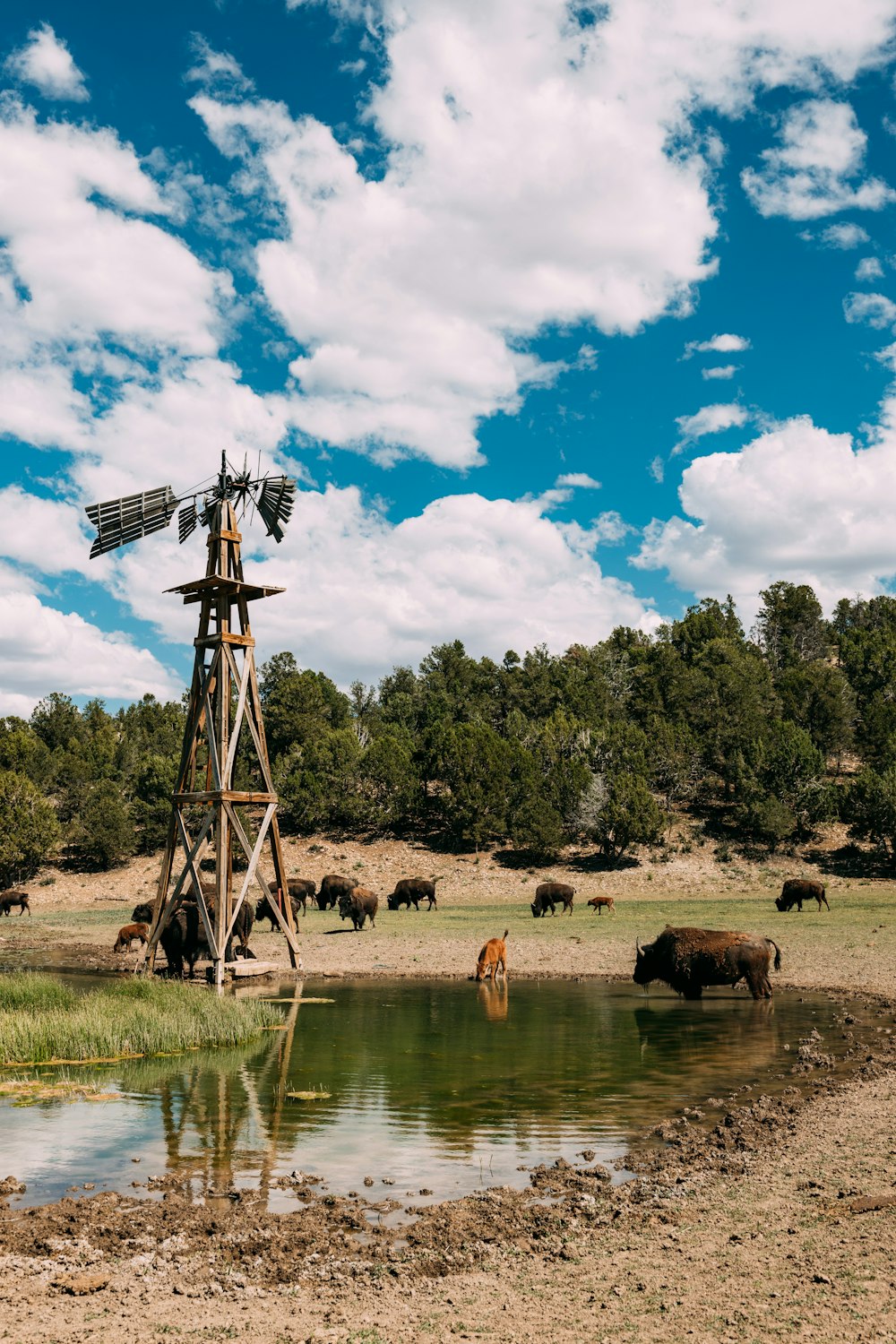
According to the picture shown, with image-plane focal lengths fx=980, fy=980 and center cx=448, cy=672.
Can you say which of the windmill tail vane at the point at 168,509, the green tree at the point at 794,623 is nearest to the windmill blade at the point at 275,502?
the windmill tail vane at the point at 168,509

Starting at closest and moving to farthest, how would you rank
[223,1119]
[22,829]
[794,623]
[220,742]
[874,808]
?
[223,1119]
[220,742]
[874,808]
[22,829]
[794,623]

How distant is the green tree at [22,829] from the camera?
67.7m

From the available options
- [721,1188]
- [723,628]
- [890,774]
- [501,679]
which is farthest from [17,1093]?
[723,628]

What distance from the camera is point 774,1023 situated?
20219 mm

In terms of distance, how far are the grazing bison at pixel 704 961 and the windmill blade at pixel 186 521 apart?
706 inches

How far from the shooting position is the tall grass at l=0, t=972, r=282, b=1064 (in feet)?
56.2

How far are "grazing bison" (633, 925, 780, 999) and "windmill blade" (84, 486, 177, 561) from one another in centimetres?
1872

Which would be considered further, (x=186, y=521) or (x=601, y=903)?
(x=601, y=903)

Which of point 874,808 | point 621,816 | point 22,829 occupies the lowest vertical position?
point 22,829

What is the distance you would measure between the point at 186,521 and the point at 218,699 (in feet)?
18.7

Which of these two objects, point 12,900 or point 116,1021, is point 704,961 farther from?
point 12,900

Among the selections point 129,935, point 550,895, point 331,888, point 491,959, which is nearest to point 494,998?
point 491,959

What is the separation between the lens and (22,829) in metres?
68.2

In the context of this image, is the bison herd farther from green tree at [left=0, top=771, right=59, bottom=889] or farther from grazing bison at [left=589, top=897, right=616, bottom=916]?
green tree at [left=0, top=771, right=59, bottom=889]
